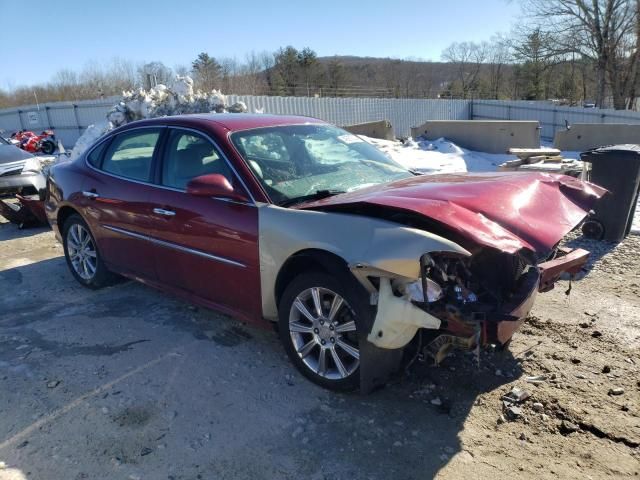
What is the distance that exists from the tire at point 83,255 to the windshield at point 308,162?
7.47 ft

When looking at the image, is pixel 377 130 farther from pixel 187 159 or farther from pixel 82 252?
pixel 187 159

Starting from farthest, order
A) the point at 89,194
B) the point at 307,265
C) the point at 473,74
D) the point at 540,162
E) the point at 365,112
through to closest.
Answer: the point at 473,74 < the point at 365,112 < the point at 540,162 < the point at 89,194 < the point at 307,265

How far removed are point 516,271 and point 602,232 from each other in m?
4.07

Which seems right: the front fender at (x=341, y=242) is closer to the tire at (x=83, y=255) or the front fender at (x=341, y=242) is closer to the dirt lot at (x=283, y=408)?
the dirt lot at (x=283, y=408)

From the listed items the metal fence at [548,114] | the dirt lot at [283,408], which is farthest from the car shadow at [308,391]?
the metal fence at [548,114]

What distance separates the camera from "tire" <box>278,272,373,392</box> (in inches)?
116

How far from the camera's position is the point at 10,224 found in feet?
29.4

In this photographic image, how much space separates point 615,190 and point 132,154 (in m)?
5.76

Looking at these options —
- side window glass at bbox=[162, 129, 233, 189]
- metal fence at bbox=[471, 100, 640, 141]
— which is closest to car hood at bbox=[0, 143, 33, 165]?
side window glass at bbox=[162, 129, 233, 189]

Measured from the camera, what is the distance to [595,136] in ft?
46.0

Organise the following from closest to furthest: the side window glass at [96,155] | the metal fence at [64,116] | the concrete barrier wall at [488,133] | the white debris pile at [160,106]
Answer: the side window glass at [96,155] < the white debris pile at [160,106] < the concrete barrier wall at [488,133] < the metal fence at [64,116]

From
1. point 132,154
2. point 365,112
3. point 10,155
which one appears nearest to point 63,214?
point 132,154

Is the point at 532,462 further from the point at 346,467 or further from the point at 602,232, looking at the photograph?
the point at 602,232

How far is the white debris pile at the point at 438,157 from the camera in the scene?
12828mm
